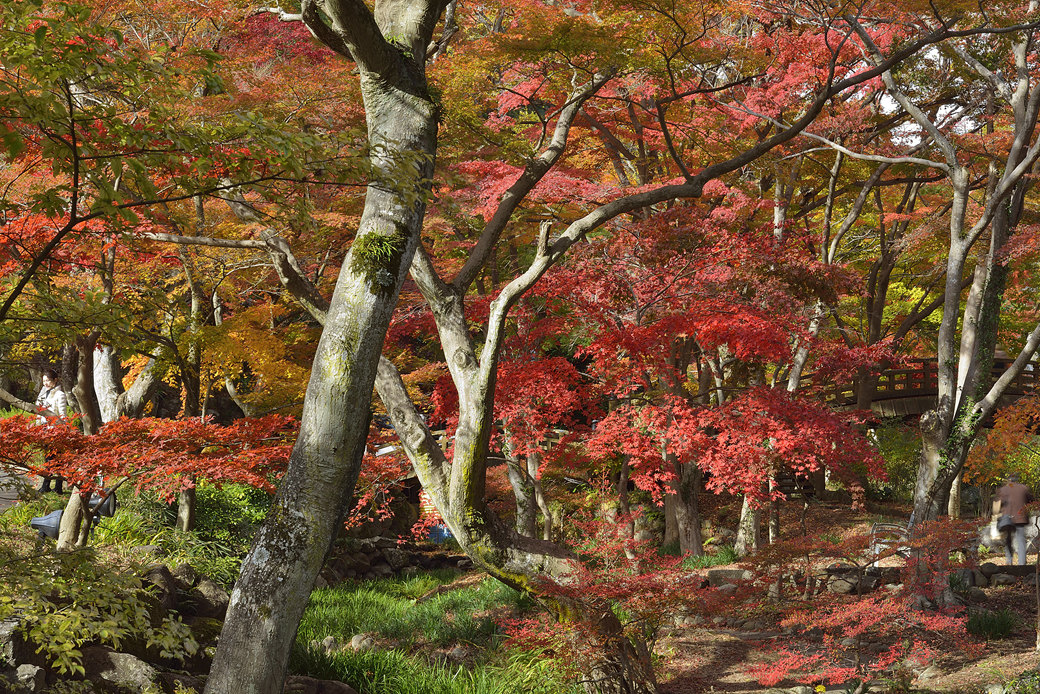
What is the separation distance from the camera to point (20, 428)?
649 centimetres

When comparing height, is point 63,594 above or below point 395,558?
above

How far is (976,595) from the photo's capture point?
906 cm

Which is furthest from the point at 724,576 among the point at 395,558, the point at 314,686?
the point at 395,558

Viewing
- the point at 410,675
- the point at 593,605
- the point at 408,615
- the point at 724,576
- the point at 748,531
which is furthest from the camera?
the point at 748,531

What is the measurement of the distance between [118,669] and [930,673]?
280 inches

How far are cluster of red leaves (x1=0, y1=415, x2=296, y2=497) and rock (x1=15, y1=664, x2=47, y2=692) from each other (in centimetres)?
215

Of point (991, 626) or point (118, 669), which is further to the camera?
point (991, 626)

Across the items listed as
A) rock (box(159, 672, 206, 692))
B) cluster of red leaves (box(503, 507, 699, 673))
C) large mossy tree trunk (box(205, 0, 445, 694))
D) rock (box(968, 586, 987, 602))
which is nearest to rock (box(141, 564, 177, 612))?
rock (box(159, 672, 206, 692))

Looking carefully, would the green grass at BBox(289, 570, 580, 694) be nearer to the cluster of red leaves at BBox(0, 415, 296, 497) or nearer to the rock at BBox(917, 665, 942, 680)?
the cluster of red leaves at BBox(0, 415, 296, 497)

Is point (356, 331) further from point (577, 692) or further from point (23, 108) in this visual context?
point (577, 692)

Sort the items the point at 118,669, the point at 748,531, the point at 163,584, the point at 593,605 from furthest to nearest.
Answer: the point at 748,531, the point at 163,584, the point at 593,605, the point at 118,669

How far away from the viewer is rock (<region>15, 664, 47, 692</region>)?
4219mm

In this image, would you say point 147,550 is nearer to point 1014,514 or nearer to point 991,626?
point 991,626

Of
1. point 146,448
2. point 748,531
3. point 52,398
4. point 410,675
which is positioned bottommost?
point 410,675
